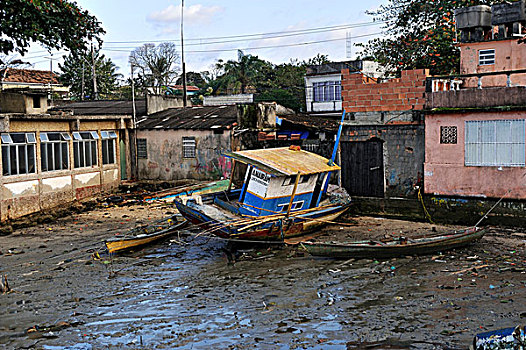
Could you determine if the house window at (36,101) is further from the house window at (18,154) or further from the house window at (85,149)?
the house window at (18,154)

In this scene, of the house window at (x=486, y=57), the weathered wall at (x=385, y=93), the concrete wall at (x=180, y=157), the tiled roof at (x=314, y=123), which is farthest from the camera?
the tiled roof at (x=314, y=123)

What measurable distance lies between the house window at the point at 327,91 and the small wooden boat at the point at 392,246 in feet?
77.4

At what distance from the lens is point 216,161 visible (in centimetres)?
2253

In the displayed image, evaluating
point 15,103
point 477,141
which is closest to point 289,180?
point 477,141

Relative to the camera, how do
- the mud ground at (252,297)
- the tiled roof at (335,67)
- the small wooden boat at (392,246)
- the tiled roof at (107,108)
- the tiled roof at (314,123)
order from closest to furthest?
the mud ground at (252,297) → the small wooden boat at (392,246) → the tiled roof at (314,123) → the tiled roof at (107,108) → the tiled roof at (335,67)

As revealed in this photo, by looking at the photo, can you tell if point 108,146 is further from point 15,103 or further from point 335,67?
point 335,67

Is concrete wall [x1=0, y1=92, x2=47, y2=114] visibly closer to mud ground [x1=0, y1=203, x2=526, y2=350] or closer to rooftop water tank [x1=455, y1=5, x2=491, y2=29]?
mud ground [x1=0, y1=203, x2=526, y2=350]

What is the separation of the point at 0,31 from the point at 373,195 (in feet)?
42.9

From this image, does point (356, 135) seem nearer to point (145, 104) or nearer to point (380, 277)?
point (380, 277)

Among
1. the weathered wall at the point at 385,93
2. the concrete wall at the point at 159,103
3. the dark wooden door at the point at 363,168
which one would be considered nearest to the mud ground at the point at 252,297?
the dark wooden door at the point at 363,168

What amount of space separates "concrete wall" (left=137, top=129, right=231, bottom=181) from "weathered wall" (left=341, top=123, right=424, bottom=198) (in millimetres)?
7464

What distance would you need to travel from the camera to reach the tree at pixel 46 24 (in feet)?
53.3

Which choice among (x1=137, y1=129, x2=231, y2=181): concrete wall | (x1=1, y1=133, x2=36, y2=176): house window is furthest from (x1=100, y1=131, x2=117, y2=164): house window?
(x1=1, y1=133, x2=36, y2=176): house window

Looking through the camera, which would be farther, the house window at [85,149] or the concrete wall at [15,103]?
the house window at [85,149]
